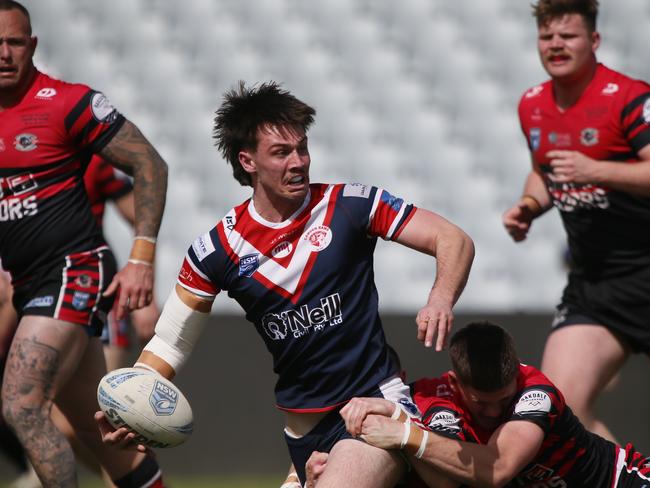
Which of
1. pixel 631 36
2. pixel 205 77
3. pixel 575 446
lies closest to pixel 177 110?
pixel 205 77

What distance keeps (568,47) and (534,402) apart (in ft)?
7.31

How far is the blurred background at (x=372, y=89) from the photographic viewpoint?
9.06 m

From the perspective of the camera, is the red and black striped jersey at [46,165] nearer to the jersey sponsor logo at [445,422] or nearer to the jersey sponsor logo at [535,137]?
the jersey sponsor logo at [445,422]

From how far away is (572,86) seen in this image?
5895 mm

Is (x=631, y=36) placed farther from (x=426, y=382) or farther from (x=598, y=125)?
(x=426, y=382)

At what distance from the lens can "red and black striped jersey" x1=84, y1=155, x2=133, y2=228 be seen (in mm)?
6871

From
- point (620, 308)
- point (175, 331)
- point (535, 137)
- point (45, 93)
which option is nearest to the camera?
point (175, 331)

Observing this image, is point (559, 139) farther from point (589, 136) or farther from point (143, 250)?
point (143, 250)

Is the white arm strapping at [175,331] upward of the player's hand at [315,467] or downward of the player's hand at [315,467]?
upward

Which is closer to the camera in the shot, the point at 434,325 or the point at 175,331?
the point at 434,325

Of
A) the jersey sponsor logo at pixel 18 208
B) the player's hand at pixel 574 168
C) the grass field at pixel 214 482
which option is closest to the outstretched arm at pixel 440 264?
the player's hand at pixel 574 168

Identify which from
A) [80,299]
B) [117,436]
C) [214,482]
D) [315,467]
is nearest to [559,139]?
[315,467]

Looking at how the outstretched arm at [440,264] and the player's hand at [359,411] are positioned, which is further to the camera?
the player's hand at [359,411]

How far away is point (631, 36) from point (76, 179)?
221 inches
